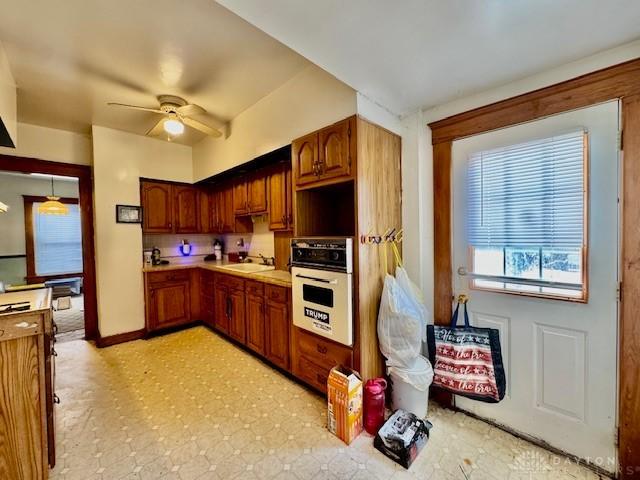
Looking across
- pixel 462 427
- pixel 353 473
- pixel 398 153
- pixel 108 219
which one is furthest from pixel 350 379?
pixel 108 219

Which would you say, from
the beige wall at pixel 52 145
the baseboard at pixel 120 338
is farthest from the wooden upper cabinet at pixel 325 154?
the beige wall at pixel 52 145

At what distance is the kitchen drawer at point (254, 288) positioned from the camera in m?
2.69

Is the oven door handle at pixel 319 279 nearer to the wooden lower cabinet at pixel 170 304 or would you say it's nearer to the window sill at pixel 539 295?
the window sill at pixel 539 295

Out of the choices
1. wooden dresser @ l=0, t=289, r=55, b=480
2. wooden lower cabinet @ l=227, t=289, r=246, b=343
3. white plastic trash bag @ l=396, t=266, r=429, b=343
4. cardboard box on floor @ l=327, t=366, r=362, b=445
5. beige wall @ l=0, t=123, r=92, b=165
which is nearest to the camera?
wooden dresser @ l=0, t=289, r=55, b=480

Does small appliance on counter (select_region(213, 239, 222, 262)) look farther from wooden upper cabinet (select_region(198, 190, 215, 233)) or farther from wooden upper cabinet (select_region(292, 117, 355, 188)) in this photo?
wooden upper cabinet (select_region(292, 117, 355, 188))

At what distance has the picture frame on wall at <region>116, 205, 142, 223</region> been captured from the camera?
342 cm

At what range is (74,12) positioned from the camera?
157 cm

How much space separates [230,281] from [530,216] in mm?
2884

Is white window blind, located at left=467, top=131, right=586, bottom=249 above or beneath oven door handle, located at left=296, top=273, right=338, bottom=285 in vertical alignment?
above

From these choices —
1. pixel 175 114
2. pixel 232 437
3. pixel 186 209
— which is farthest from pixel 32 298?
pixel 186 209

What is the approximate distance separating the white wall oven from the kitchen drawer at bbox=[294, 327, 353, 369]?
0.08 m

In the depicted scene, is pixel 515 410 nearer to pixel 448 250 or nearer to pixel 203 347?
pixel 448 250

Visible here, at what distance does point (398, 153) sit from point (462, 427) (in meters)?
2.08

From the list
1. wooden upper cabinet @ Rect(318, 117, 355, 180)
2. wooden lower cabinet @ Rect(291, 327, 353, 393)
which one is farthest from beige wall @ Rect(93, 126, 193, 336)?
wooden upper cabinet @ Rect(318, 117, 355, 180)
